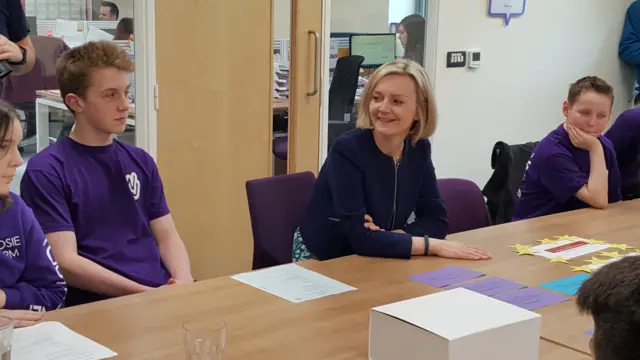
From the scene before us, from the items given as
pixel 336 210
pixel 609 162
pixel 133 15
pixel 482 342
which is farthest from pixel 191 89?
pixel 482 342

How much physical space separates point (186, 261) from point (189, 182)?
1.33 meters

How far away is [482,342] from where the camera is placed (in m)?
1.54

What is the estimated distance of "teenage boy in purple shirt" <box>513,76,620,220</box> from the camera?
329cm

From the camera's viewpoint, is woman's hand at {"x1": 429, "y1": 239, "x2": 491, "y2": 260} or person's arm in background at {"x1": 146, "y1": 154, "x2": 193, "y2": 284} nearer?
woman's hand at {"x1": 429, "y1": 239, "x2": 491, "y2": 260}

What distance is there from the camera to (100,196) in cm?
249

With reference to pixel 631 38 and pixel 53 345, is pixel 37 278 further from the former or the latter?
pixel 631 38

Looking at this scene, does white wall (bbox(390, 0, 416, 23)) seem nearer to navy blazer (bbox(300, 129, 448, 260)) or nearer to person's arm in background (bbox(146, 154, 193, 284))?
navy blazer (bbox(300, 129, 448, 260))

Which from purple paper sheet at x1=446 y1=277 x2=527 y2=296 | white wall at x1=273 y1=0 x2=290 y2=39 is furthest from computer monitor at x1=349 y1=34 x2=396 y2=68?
purple paper sheet at x1=446 y1=277 x2=527 y2=296

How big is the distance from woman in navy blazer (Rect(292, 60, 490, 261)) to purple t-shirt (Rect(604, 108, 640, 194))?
146cm

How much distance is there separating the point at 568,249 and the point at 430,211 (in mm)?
467

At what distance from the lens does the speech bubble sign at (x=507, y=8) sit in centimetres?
523

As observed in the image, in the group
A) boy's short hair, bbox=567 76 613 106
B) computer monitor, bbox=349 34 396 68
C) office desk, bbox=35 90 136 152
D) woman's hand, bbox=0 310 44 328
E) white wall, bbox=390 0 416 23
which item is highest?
white wall, bbox=390 0 416 23

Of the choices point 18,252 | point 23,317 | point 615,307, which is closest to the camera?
point 615,307

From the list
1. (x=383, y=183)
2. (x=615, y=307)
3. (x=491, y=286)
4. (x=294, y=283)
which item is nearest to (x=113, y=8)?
(x=383, y=183)
